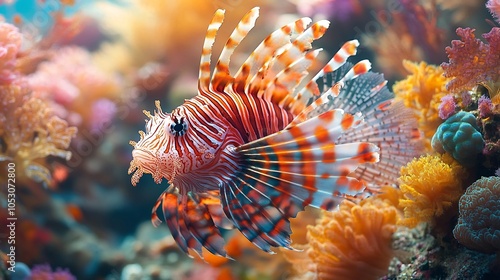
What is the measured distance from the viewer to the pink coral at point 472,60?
6.97 feet

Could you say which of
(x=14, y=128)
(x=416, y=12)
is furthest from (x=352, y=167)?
(x=416, y=12)

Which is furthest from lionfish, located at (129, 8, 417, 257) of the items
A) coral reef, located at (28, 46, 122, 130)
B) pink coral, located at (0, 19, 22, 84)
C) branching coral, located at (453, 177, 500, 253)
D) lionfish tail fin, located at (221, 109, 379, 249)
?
coral reef, located at (28, 46, 122, 130)

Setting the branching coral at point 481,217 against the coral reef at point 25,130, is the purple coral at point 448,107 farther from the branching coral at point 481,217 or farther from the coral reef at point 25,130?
the coral reef at point 25,130

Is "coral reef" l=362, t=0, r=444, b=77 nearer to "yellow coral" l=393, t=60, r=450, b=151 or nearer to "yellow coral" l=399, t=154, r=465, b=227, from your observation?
"yellow coral" l=393, t=60, r=450, b=151

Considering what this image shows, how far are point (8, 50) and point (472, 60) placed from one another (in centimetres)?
312

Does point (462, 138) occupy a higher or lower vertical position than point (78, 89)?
lower

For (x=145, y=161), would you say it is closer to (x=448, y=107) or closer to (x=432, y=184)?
(x=432, y=184)

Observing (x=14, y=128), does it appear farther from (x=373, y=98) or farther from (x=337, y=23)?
(x=337, y=23)

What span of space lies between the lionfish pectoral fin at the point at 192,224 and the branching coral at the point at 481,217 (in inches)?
46.9

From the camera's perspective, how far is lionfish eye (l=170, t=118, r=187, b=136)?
195 cm

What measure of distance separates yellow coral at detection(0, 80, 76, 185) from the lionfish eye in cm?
200

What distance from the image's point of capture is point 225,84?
2.25m

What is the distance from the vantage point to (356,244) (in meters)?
2.56

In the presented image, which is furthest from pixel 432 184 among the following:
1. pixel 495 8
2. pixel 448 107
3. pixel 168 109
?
pixel 168 109
